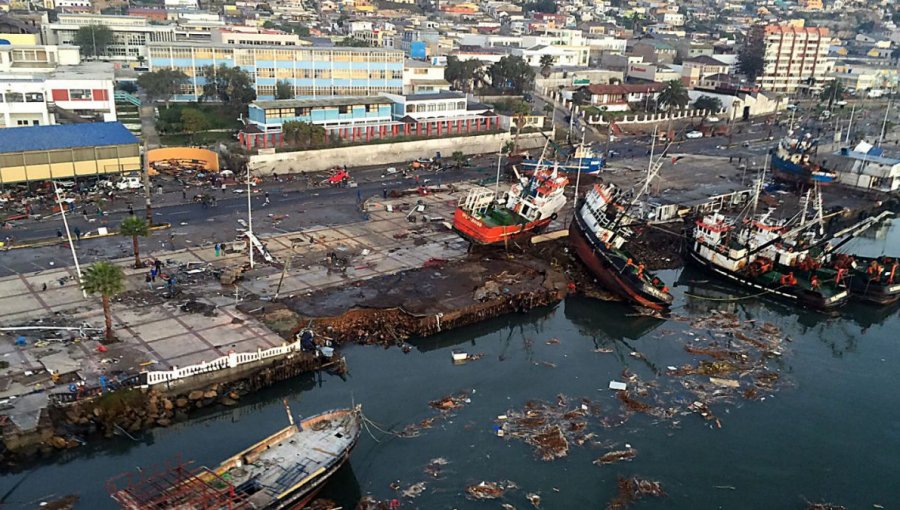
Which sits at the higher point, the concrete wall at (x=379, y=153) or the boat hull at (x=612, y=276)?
the concrete wall at (x=379, y=153)

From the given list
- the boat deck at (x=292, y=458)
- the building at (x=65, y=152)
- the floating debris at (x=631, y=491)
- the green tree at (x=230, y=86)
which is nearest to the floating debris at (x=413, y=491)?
the boat deck at (x=292, y=458)

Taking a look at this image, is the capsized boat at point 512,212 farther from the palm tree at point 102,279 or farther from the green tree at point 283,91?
the green tree at point 283,91

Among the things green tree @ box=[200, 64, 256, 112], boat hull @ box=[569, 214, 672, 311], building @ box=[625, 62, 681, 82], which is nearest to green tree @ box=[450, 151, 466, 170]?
green tree @ box=[200, 64, 256, 112]

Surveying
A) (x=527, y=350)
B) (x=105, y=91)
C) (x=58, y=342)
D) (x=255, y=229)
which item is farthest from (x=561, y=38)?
(x=58, y=342)

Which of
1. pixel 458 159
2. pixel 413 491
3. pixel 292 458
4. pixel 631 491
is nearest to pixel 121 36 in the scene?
pixel 458 159

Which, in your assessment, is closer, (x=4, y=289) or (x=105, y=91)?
(x=4, y=289)

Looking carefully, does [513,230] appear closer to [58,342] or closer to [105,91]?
[58,342]

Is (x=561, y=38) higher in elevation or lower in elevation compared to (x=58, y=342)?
higher
